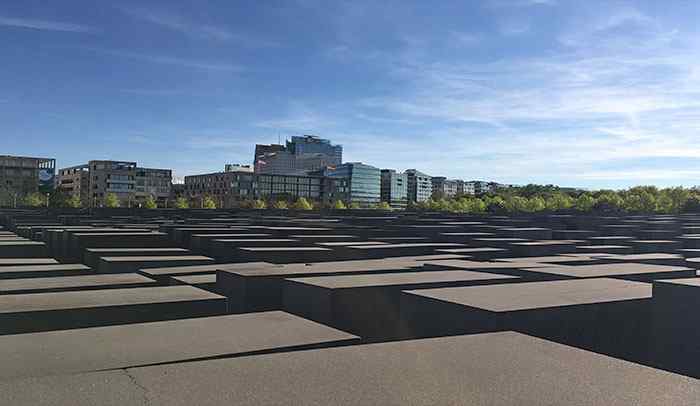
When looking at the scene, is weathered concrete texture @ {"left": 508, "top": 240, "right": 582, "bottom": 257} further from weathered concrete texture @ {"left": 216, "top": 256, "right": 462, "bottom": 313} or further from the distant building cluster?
the distant building cluster

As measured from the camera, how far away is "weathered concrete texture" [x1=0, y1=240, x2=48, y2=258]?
17773 millimetres

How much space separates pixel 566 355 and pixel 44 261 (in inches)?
525

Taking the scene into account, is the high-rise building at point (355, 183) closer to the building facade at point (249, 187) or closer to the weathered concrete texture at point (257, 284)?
the building facade at point (249, 187)

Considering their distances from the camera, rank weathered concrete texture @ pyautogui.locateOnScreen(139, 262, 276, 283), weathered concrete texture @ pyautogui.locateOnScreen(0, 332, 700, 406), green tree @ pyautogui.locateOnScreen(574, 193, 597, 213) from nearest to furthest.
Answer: weathered concrete texture @ pyautogui.locateOnScreen(0, 332, 700, 406) < weathered concrete texture @ pyautogui.locateOnScreen(139, 262, 276, 283) < green tree @ pyautogui.locateOnScreen(574, 193, 597, 213)

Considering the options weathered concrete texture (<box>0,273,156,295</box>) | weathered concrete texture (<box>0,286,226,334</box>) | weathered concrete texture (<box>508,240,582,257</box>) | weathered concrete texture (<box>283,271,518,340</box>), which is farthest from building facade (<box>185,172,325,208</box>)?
weathered concrete texture (<box>0,286,226,334</box>)

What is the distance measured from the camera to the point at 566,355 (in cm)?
501

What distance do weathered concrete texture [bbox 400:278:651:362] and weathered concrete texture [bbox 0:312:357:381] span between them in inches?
63.0

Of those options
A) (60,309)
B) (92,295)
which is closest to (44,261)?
(92,295)

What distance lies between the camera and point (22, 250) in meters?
18.1

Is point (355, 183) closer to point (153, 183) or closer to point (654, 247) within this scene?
point (153, 183)

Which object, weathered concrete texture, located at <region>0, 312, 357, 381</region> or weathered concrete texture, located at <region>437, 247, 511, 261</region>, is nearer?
weathered concrete texture, located at <region>0, 312, 357, 381</region>

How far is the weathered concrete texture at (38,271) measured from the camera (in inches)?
480

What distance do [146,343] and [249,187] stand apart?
153360mm

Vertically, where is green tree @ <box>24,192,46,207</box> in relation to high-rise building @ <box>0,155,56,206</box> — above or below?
below
